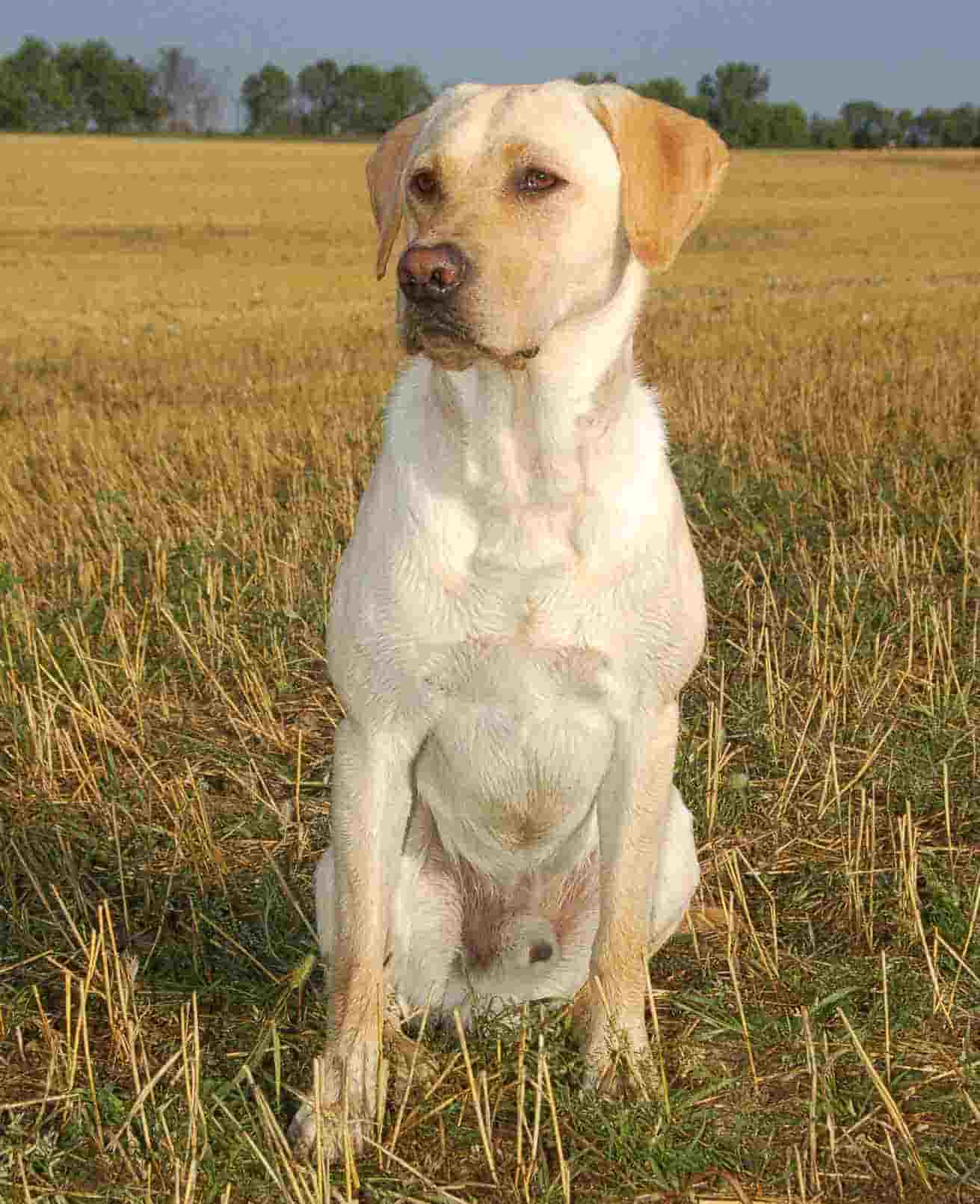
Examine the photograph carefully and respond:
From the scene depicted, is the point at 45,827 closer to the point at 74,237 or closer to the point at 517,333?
the point at 517,333

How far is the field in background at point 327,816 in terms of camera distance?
275cm

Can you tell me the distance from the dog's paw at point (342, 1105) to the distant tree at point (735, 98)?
72121mm

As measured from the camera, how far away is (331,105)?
90.9 meters

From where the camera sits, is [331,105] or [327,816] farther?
[331,105]

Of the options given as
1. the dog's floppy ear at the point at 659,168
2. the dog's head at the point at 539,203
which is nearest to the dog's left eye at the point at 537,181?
the dog's head at the point at 539,203

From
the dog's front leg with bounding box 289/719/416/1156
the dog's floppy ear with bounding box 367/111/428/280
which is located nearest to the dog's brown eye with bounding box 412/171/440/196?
the dog's floppy ear with bounding box 367/111/428/280

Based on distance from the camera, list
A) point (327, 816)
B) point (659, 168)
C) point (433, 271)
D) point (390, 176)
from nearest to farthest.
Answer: point (433, 271)
point (659, 168)
point (390, 176)
point (327, 816)

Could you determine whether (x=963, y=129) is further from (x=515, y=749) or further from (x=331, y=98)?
(x=515, y=749)

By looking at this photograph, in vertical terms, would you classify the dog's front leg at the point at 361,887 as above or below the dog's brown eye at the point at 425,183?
below

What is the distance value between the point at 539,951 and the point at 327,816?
114 centimetres

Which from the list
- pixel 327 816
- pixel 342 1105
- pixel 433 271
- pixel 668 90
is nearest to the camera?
pixel 433 271

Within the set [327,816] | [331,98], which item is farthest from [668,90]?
[327,816]

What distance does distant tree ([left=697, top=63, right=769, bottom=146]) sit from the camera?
Result: 2987 inches

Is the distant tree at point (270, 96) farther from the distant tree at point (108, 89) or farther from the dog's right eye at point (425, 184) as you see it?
the dog's right eye at point (425, 184)
